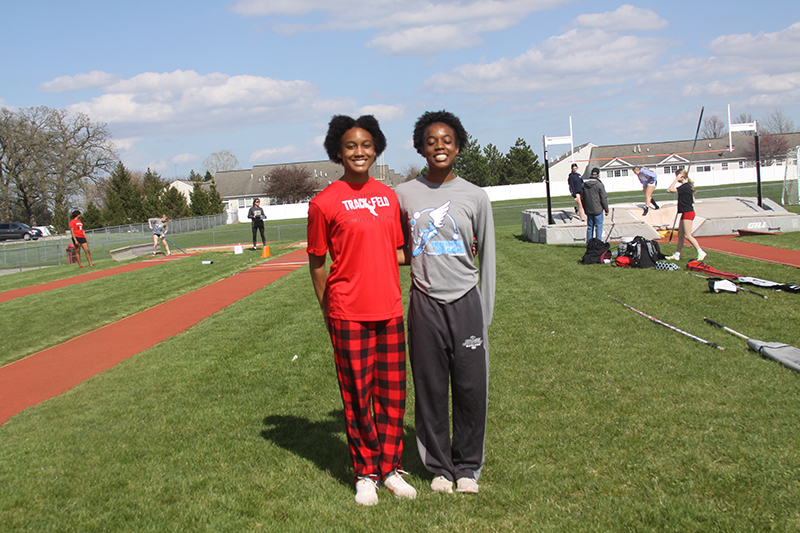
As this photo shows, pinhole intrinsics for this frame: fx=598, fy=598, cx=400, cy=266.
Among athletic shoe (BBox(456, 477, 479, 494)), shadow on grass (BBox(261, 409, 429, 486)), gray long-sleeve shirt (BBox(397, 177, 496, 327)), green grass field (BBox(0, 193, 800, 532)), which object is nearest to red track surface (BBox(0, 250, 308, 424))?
green grass field (BBox(0, 193, 800, 532))

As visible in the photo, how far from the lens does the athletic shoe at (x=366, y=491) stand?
3.31m

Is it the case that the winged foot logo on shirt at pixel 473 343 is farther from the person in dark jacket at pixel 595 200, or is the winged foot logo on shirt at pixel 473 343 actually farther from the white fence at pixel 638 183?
the white fence at pixel 638 183

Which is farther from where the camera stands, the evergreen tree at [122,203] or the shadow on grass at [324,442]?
the evergreen tree at [122,203]

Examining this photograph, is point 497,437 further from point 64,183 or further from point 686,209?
point 64,183

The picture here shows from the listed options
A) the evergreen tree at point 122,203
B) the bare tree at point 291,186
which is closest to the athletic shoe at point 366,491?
the evergreen tree at point 122,203

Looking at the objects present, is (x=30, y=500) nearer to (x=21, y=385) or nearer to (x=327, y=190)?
(x=327, y=190)

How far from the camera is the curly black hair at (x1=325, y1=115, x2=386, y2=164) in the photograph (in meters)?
3.38

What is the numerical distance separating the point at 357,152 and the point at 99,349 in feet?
21.7

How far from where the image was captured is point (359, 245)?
3146 mm

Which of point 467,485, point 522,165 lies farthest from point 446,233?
point 522,165

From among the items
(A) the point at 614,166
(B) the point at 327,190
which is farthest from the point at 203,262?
(A) the point at 614,166

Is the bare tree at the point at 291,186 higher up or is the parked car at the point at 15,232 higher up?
the bare tree at the point at 291,186

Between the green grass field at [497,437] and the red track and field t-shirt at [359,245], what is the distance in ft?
3.69

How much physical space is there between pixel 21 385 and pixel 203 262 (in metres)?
12.6
